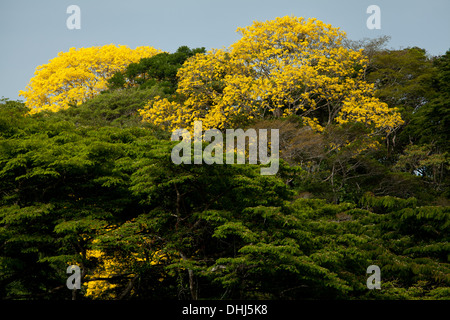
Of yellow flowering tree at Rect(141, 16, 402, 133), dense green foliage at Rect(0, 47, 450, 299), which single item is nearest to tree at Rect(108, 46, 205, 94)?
yellow flowering tree at Rect(141, 16, 402, 133)

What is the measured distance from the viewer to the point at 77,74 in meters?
34.2

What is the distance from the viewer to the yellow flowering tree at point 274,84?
2158 cm

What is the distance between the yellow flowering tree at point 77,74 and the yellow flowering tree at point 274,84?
1161cm

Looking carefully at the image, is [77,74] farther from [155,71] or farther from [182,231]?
[182,231]

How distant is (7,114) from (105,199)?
4.55 metres

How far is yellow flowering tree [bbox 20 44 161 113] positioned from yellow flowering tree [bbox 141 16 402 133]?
11605 mm

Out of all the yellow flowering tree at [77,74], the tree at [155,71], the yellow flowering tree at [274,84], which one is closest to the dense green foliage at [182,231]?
the yellow flowering tree at [274,84]

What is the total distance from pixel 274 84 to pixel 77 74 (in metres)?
17.6

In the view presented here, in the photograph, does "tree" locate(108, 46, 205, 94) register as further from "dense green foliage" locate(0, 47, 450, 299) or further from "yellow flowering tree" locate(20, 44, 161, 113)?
"dense green foliage" locate(0, 47, 450, 299)

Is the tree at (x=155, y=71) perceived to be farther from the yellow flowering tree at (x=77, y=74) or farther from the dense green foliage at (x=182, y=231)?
the dense green foliage at (x=182, y=231)

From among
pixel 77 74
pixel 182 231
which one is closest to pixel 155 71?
pixel 77 74

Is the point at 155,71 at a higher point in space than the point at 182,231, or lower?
higher

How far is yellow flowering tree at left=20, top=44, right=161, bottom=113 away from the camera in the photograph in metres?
34.0
